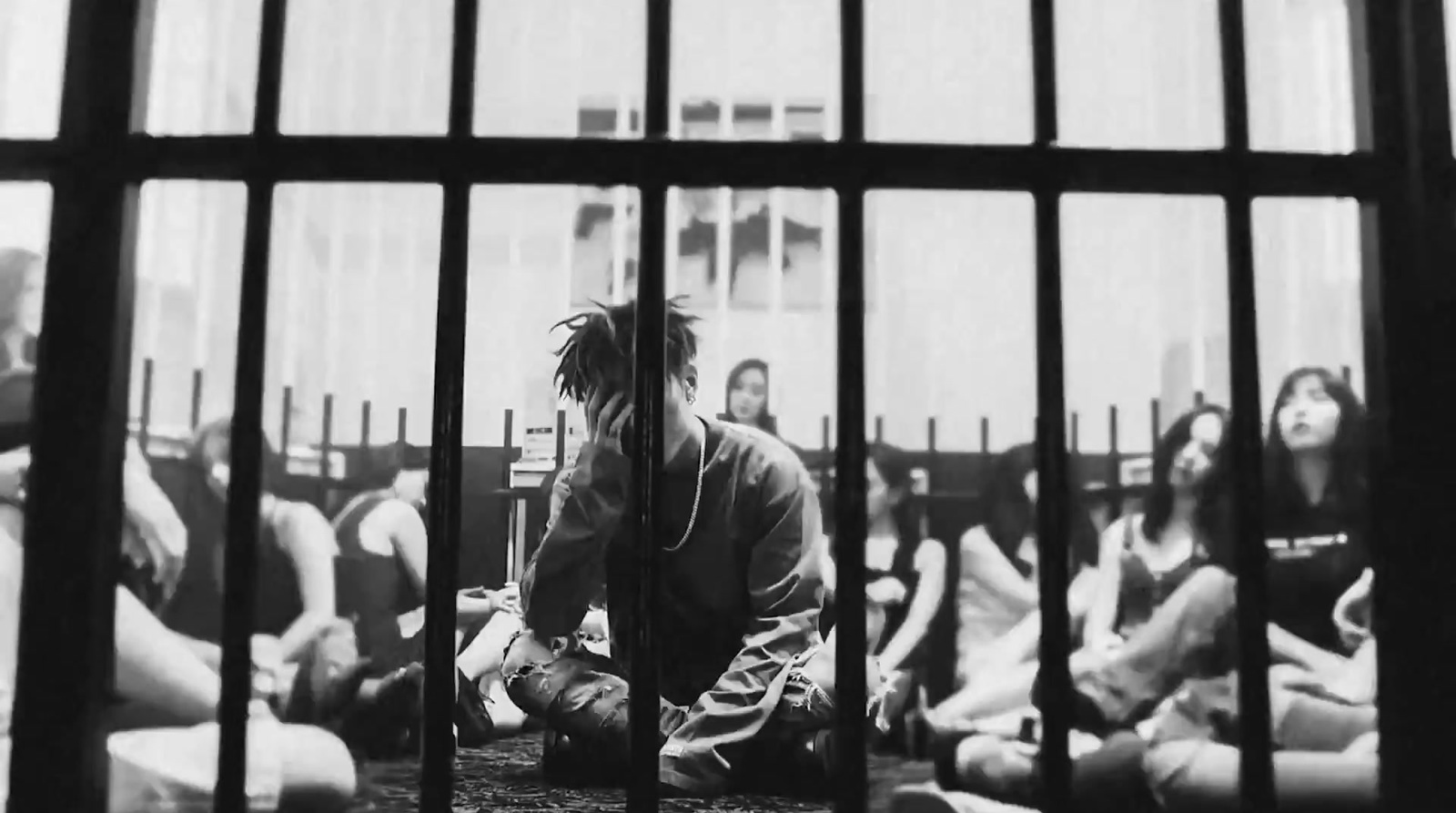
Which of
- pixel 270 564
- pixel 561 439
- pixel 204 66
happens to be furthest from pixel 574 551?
pixel 204 66

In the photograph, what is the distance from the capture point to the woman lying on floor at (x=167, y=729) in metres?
2.41

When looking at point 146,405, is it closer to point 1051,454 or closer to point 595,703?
point 595,703

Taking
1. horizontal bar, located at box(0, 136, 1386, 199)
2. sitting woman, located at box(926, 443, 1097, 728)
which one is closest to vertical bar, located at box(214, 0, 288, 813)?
horizontal bar, located at box(0, 136, 1386, 199)

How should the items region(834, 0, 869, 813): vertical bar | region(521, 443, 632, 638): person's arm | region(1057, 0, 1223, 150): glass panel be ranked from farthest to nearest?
region(1057, 0, 1223, 150): glass panel < region(521, 443, 632, 638): person's arm < region(834, 0, 869, 813): vertical bar

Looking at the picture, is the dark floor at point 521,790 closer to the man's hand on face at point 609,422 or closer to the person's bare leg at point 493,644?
the person's bare leg at point 493,644

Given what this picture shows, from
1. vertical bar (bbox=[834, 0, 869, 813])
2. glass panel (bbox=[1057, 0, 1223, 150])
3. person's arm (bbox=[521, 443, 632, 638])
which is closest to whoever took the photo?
vertical bar (bbox=[834, 0, 869, 813])

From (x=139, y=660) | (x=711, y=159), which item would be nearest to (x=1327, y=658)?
(x=711, y=159)

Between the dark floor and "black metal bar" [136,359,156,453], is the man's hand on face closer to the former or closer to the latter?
the dark floor

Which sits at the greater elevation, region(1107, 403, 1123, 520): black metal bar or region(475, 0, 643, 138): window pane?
region(475, 0, 643, 138): window pane

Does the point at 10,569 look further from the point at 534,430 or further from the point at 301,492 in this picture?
the point at 534,430

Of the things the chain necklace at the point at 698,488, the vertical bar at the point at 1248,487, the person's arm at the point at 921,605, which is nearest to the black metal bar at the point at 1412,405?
the vertical bar at the point at 1248,487

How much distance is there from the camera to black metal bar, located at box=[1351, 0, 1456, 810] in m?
2.40

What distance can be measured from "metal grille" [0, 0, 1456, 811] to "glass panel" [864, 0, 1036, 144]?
8 cm

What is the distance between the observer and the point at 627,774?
7.76ft
